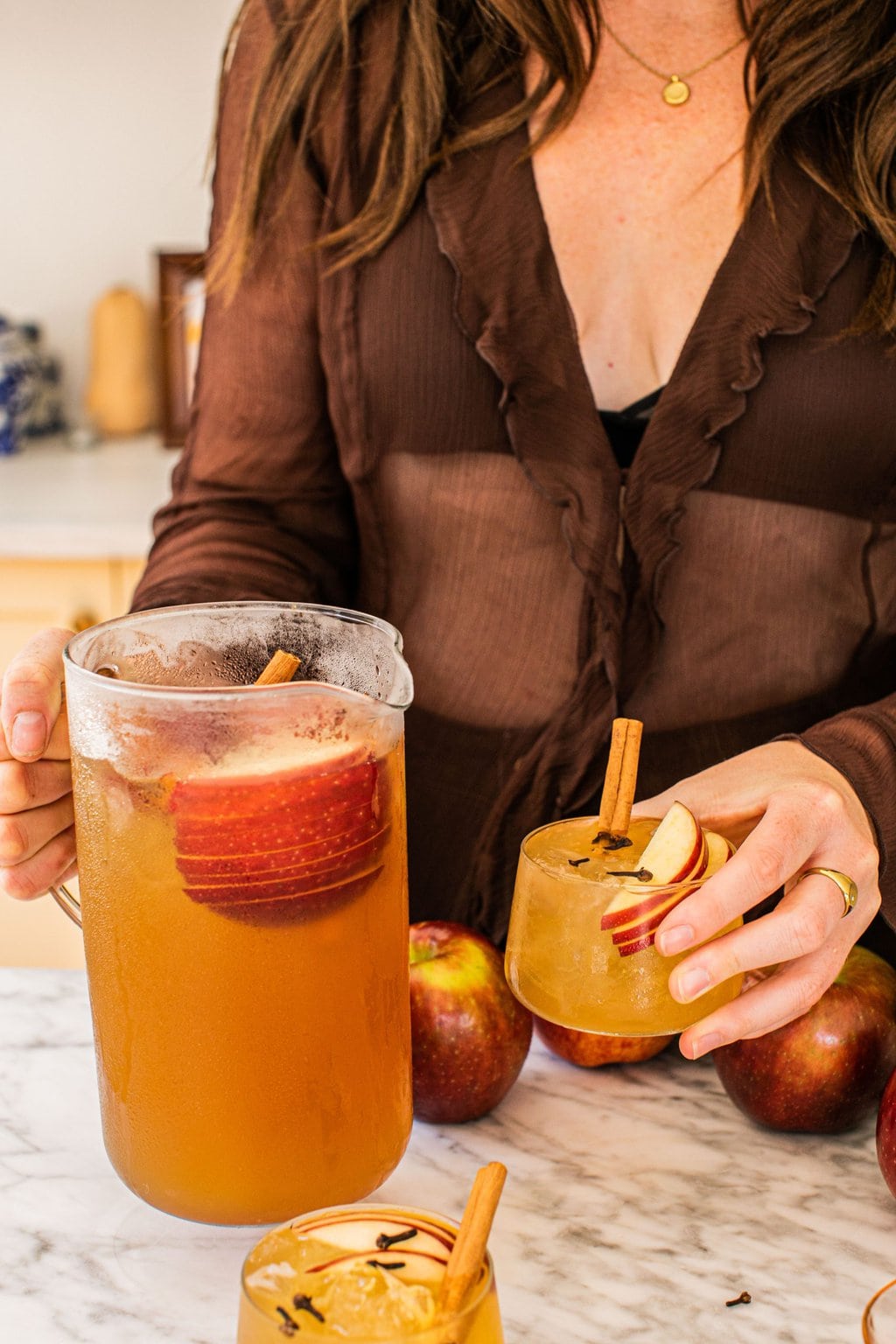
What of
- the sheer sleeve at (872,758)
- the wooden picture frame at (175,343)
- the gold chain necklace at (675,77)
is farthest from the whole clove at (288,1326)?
the wooden picture frame at (175,343)

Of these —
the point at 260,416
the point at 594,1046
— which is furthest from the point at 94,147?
the point at 594,1046

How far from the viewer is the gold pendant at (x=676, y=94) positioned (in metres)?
0.95

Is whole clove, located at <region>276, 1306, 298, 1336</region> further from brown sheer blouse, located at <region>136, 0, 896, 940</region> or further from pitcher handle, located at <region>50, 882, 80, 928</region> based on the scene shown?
brown sheer blouse, located at <region>136, 0, 896, 940</region>

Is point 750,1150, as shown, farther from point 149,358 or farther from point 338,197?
point 149,358

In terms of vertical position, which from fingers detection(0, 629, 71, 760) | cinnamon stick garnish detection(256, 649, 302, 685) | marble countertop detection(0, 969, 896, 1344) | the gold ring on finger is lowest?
marble countertop detection(0, 969, 896, 1344)

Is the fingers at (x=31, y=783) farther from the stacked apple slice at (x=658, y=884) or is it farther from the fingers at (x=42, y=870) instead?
the stacked apple slice at (x=658, y=884)

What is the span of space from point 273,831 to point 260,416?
56 centimetres

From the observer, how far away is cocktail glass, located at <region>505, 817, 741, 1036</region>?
0.57m

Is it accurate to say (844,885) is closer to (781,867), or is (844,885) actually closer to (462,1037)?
(781,867)

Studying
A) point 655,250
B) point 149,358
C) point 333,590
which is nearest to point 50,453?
point 149,358

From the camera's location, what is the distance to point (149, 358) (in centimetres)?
244

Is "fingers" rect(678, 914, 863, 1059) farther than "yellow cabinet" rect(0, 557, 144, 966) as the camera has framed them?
No

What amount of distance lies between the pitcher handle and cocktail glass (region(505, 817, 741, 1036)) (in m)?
0.21

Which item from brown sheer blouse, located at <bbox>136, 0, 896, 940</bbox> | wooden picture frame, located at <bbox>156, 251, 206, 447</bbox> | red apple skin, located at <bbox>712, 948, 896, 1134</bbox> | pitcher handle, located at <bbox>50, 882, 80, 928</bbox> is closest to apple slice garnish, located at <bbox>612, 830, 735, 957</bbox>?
red apple skin, located at <bbox>712, 948, 896, 1134</bbox>
